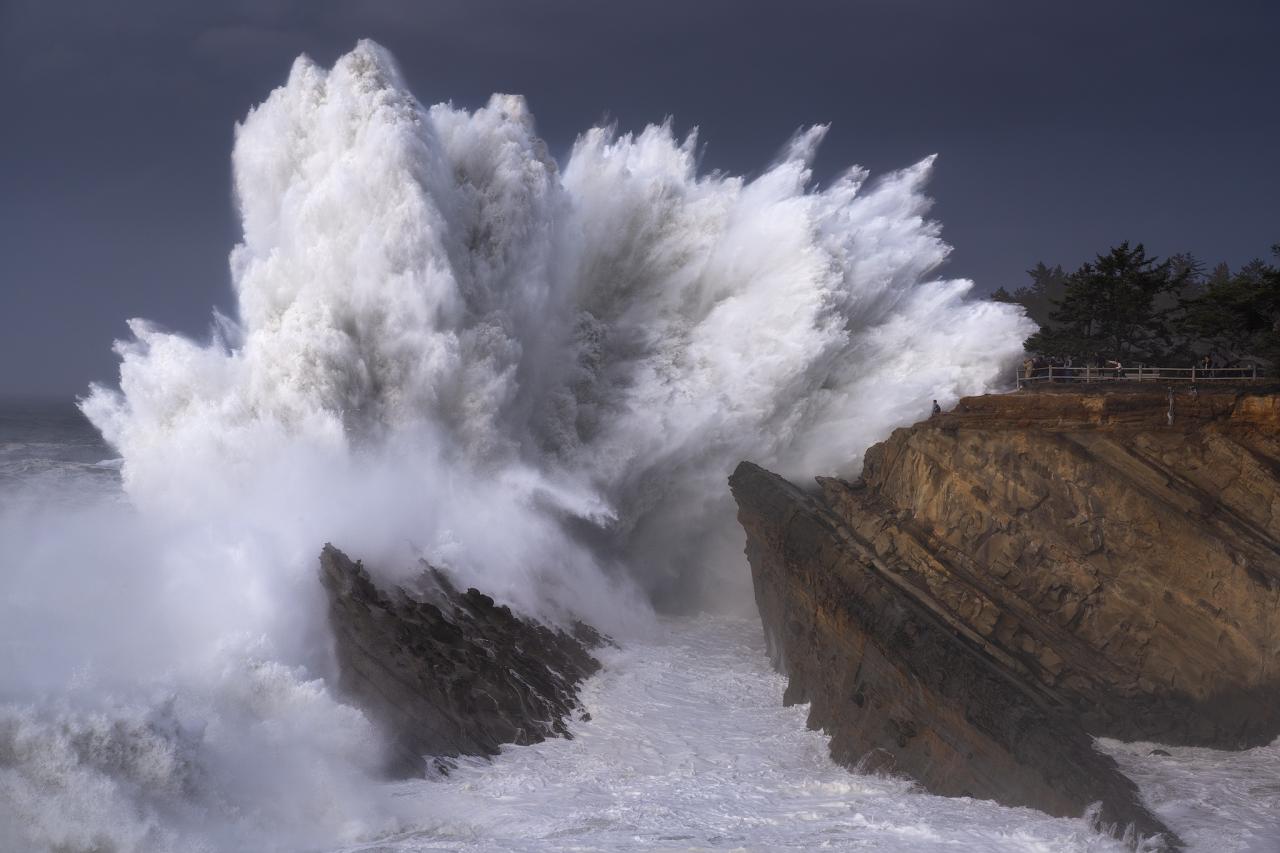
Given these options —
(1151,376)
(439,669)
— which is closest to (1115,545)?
(1151,376)

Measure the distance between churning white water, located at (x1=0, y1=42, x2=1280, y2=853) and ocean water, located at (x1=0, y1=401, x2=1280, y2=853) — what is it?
0.16ft

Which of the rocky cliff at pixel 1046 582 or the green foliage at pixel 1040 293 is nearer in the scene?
the rocky cliff at pixel 1046 582

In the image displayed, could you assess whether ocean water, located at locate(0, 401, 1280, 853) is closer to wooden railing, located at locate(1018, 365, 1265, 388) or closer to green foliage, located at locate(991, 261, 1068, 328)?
wooden railing, located at locate(1018, 365, 1265, 388)

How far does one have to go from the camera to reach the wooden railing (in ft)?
65.6

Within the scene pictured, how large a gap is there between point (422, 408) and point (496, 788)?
10.3 metres

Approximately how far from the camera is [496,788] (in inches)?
511

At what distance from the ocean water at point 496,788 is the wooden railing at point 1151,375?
7.59 m

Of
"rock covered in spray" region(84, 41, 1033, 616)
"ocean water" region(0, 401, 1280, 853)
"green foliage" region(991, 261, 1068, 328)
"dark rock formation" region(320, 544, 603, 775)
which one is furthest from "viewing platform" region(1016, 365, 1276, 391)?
"green foliage" region(991, 261, 1068, 328)

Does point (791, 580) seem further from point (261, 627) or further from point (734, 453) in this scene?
point (261, 627)

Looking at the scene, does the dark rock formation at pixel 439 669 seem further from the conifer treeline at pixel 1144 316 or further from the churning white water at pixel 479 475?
the conifer treeline at pixel 1144 316

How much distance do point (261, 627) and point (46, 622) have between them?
2.76 meters

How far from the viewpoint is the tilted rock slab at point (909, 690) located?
13234 mm

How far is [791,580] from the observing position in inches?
738

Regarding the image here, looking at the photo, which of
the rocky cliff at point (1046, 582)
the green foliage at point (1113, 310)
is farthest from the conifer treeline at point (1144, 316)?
the rocky cliff at point (1046, 582)
